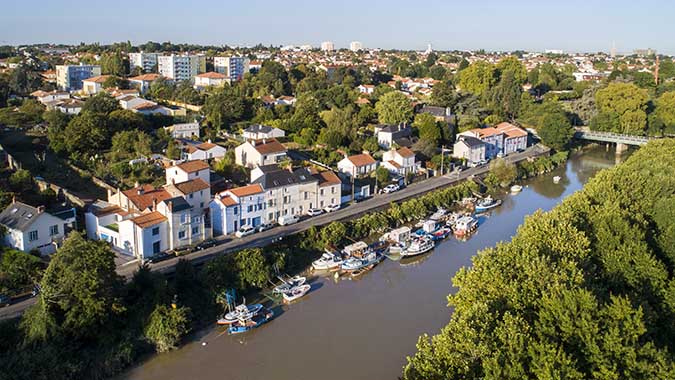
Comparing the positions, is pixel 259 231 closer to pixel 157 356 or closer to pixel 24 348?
pixel 157 356

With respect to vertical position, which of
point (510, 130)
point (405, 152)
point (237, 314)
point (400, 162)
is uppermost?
point (510, 130)

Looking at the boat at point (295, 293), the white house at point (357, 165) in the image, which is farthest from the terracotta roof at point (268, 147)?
the boat at point (295, 293)

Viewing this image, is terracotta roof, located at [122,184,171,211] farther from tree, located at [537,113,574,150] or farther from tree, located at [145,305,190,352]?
tree, located at [537,113,574,150]

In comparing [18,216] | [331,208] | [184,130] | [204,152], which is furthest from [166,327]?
[184,130]

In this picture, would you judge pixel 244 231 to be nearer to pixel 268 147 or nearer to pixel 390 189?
pixel 390 189

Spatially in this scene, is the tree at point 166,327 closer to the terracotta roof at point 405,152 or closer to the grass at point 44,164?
the grass at point 44,164

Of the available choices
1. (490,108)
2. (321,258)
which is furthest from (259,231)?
(490,108)

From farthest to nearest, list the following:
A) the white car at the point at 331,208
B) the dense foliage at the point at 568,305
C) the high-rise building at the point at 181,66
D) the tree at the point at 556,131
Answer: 1. the high-rise building at the point at 181,66
2. the tree at the point at 556,131
3. the white car at the point at 331,208
4. the dense foliage at the point at 568,305

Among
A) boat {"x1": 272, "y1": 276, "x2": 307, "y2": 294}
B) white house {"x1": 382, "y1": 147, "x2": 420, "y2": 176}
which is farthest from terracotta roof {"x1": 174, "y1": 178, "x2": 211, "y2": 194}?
white house {"x1": 382, "y1": 147, "x2": 420, "y2": 176}
